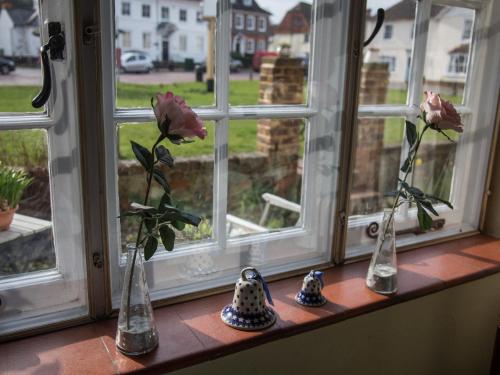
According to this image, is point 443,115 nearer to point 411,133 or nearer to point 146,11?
point 411,133

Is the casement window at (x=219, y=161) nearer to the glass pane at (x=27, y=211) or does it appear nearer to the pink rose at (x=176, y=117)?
the glass pane at (x=27, y=211)

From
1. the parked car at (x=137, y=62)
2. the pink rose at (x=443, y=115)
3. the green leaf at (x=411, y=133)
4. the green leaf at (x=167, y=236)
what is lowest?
the green leaf at (x=167, y=236)

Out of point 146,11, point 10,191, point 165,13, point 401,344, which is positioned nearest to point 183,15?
point 165,13

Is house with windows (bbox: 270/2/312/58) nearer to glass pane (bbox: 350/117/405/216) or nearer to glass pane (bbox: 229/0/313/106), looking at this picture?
glass pane (bbox: 229/0/313/106)

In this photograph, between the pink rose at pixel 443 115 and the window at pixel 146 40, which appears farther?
the window at pixel 146 40

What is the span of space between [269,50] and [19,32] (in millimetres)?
1569

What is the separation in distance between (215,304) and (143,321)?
9.7 inches

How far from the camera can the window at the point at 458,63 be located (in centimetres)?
170

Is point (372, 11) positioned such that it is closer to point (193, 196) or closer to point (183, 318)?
point (193, 196)

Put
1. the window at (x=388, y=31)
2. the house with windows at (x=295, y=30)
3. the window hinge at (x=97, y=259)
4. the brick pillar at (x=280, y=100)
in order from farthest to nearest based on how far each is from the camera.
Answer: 1. the brick pillar at (x=280, y=100)
2. the window at (x=388, y=31)
3. the house with windows at (x=295, y=30)
4. the window hinge at (x=97, y=259)

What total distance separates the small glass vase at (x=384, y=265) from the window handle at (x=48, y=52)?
2.95 feet

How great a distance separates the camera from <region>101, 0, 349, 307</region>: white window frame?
112 centimetres

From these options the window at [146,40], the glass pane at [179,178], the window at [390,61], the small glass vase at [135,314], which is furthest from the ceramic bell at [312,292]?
the window at [390,61]

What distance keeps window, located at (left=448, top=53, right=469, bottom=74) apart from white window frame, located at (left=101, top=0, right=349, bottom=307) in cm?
65
